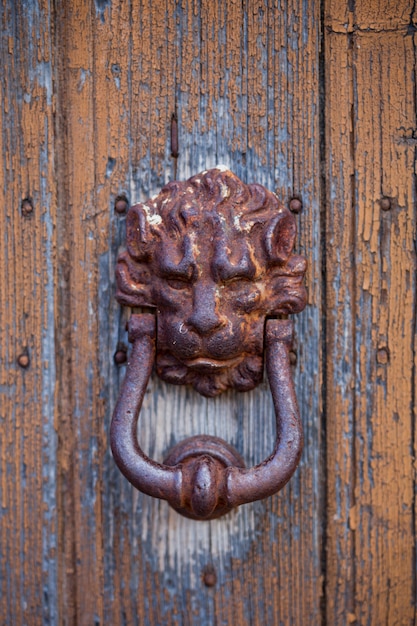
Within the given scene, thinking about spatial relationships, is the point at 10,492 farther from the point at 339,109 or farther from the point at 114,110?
the point at 339,109

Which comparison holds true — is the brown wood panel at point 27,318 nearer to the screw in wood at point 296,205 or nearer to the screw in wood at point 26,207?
the screw in wood at point 26,207

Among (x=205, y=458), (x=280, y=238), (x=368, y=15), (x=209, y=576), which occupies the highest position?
(x=368, y=15)

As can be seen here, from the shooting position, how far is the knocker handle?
0.54 metres

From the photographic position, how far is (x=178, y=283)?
597 millimetres

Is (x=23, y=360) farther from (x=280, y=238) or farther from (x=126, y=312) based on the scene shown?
(x=280, y=238)

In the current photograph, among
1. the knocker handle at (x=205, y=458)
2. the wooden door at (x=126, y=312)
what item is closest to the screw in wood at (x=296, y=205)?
the wooden door at (x=126, y=312)

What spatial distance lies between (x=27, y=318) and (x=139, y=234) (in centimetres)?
18

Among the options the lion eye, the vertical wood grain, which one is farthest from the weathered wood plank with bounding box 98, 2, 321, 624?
the lion eye

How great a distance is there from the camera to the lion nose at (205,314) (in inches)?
22.3

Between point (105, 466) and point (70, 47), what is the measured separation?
503 mm

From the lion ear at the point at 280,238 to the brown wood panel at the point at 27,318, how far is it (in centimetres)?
26

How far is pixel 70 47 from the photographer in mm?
653

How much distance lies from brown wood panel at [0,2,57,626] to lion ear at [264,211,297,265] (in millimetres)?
261

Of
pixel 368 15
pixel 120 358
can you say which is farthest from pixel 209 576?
→ pixel 368 15
